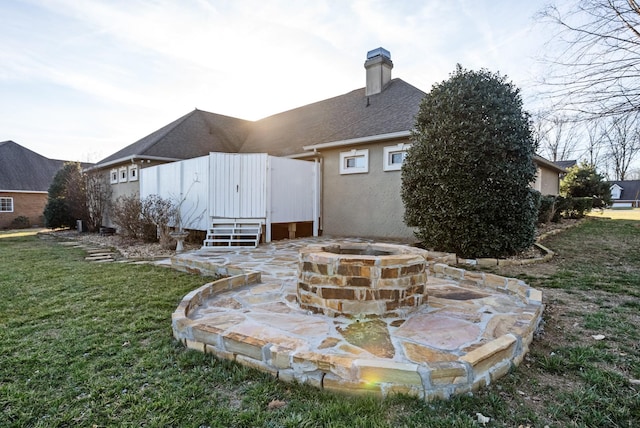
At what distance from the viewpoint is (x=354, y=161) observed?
9.47 metres

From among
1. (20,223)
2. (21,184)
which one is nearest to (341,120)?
(20,223)

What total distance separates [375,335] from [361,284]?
48cm

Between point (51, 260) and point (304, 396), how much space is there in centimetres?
769

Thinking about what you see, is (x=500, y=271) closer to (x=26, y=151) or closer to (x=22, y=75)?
(x=22, y=75)

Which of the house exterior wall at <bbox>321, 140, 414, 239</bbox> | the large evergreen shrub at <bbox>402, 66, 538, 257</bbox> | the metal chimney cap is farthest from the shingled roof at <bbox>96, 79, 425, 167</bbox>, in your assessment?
the large evergreen shrub at <bbox>402, 66, 538, 257</bbox>

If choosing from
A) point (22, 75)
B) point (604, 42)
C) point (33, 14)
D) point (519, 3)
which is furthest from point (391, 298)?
point (22, 75)

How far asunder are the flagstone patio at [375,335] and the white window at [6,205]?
24963mm

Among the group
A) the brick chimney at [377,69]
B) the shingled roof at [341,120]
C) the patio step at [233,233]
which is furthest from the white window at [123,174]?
the brick chimney at [377,69]

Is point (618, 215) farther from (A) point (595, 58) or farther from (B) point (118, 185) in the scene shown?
(B) point (118, 185)

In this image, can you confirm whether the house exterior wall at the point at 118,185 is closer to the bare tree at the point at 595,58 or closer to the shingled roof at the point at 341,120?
the shingled roof at the point at 341,120

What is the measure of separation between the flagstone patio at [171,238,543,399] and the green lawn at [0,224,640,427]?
0.30 ft

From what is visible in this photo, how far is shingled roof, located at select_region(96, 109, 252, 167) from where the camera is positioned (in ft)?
40.9

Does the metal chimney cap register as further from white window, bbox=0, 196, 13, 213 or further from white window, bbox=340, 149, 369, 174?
white window, bbox=0, 196, 13, 213

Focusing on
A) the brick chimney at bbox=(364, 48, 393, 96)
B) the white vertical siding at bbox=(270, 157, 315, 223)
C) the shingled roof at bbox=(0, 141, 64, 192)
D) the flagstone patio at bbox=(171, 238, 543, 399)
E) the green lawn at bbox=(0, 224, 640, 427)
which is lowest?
the green lawn at bbox=(0, 224, 640, 427)
